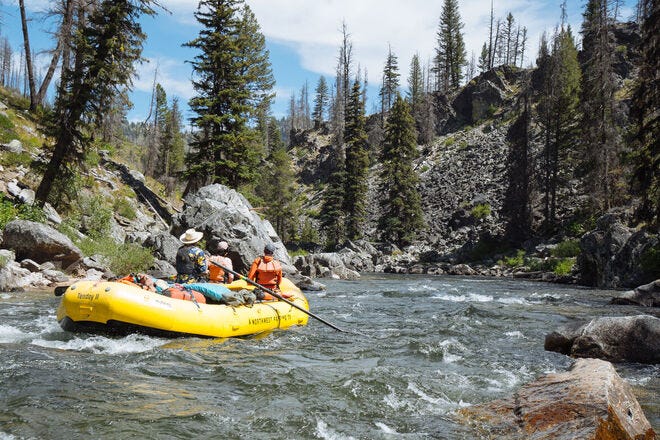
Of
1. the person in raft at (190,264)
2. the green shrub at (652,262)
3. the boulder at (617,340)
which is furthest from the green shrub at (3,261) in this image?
the green shrub at (652,262)

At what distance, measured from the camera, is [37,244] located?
13.6m

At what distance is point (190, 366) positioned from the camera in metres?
6.47

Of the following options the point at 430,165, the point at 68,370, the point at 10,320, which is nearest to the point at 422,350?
the point at 68,370

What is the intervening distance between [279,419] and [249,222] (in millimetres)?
17000

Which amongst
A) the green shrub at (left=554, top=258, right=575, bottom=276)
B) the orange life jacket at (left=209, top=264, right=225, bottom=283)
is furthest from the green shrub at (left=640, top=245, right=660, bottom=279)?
the orange life jacket at (left=209, top=264, right=225, bottom=283)

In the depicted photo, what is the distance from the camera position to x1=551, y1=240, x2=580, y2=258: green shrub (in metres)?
26.7

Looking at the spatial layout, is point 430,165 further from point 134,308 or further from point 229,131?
point 134,308

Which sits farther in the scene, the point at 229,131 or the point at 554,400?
the point at 229,131

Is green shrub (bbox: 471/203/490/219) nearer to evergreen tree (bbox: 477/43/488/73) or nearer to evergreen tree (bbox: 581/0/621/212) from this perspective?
evergreen tree (bbox: 581/0/621/212)

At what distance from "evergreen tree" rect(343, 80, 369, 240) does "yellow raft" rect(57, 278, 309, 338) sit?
105ft

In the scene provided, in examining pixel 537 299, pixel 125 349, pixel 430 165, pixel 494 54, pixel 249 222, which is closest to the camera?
pixel 125 349

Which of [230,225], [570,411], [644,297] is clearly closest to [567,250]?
[644,297]

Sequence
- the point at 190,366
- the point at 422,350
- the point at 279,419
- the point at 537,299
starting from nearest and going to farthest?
the point at 279,419
the point at 190,366
the point at 422,350
the point at 537,299

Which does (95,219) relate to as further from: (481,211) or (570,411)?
(481,211)
